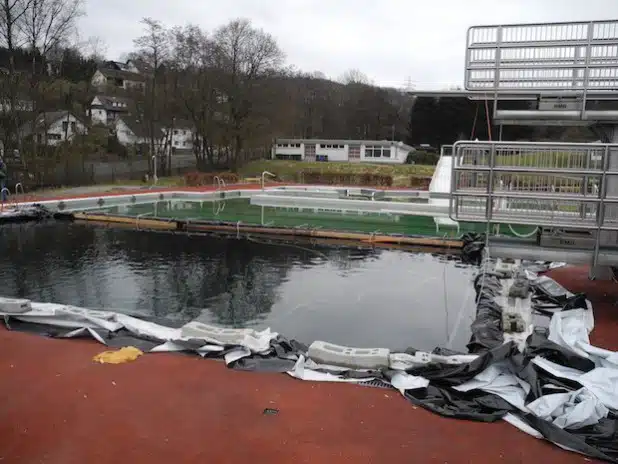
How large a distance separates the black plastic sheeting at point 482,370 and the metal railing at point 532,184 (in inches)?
52.6

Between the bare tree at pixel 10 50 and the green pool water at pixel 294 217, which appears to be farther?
the bare tree at pixel 10 50

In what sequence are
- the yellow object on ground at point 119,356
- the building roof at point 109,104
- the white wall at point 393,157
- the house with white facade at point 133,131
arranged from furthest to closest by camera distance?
the building roof at point 109,104, the white wall at point 393,157, the house with white facade at point 133,131, the yellow object on ground at point 119,356

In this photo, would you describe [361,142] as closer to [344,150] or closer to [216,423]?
[344,150]

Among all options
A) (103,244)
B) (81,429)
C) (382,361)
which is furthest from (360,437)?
(103,244)

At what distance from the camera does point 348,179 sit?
101ft

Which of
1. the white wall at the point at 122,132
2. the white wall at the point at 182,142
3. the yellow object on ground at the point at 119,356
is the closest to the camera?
the yellow object on ground at the point at 119,356

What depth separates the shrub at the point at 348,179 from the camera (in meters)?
29.6

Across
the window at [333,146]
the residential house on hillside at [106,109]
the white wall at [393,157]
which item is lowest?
the white wall at [393,157]

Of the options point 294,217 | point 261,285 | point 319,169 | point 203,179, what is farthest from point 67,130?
point 261,285

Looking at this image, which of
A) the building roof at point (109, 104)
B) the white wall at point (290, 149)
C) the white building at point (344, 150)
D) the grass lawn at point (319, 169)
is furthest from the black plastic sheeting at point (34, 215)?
the building roof at point (109, 104)

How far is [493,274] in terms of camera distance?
826 centimetres

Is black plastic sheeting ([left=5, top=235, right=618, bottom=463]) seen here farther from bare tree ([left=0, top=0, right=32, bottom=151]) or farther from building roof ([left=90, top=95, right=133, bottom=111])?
building roof ([left=90, top=95, right=133, bottom=111])

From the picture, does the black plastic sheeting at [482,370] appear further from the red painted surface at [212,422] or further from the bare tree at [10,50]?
the bare tree at [10,50]

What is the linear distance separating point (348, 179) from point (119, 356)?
26416 mm
